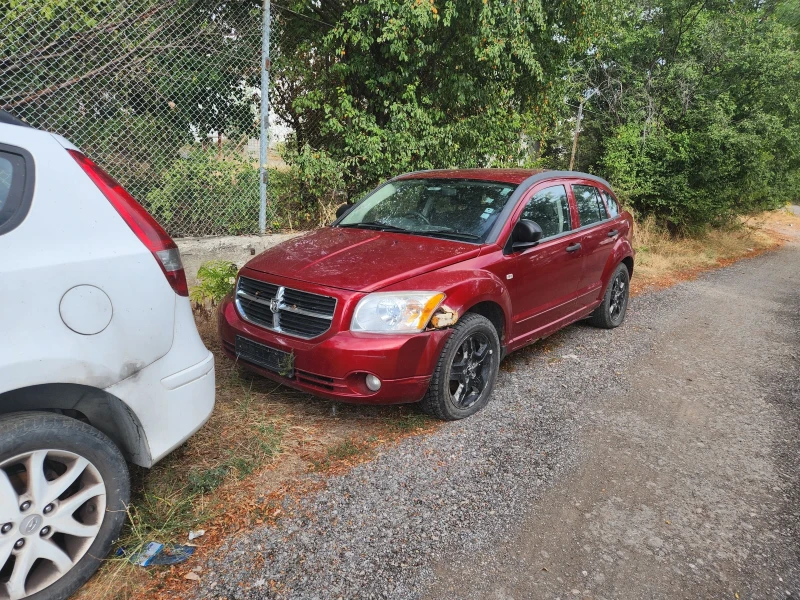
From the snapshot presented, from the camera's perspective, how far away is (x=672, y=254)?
11281mm

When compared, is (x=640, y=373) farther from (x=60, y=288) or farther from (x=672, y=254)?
(x=672, y=254)

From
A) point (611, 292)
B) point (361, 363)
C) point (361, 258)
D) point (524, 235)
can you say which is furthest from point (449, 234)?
point (611, 292)

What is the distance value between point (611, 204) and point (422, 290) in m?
3.45

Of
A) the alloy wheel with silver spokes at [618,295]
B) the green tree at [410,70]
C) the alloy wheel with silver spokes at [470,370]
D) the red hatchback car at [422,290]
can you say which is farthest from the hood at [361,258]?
the green tree at [410,70]

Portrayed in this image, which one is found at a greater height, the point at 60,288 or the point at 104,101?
the point at 104,101

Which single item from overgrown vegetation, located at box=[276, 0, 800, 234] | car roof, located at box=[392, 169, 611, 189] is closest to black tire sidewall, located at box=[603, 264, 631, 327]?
car roof, located at box=[392, 169, 611, 189]

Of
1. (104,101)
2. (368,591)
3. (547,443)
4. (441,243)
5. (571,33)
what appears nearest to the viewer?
(368,591)

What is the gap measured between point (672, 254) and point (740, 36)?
16.6 feet

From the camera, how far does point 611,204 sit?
5855mm

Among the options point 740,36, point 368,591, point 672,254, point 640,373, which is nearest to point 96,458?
point 368,591

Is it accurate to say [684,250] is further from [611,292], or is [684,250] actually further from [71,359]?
[71,359]

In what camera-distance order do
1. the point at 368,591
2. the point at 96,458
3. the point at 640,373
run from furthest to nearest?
the point at 640,373
the point at 368,591
the point at 96,458

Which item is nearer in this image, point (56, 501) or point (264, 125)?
point (56, 501)

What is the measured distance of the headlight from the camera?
3.24 meters
